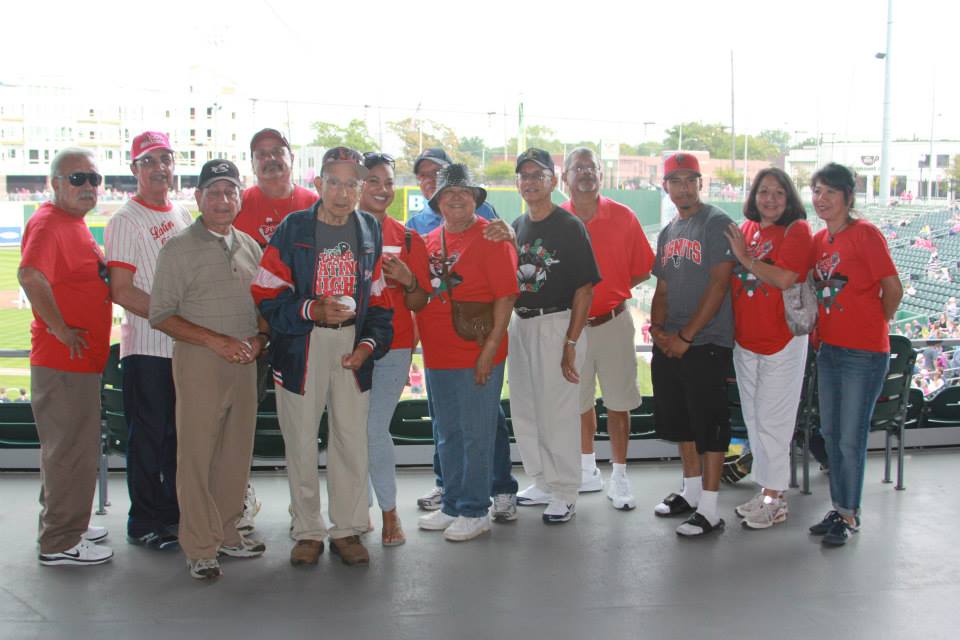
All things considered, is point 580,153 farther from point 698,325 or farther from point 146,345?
point 146,345

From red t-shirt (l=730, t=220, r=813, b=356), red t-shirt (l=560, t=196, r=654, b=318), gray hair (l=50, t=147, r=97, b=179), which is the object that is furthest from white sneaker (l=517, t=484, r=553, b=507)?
gray hair (l=50, t=147, r=97, b=179)

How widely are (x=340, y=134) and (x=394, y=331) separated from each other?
12277 mm

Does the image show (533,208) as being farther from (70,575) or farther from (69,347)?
(70,575)

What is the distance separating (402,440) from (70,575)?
1.73 m

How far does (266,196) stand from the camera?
346cm

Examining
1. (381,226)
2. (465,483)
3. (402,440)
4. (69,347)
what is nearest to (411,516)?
(465,483)

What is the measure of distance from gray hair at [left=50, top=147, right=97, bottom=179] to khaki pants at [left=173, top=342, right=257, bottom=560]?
0.76m

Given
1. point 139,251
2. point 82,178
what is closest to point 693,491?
point 139,251

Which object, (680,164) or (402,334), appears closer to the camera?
(402,334)

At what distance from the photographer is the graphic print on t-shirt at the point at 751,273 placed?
3.30m

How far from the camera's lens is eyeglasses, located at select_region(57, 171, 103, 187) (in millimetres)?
2984

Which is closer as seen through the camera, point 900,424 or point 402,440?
point 900,424

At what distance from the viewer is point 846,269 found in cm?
316

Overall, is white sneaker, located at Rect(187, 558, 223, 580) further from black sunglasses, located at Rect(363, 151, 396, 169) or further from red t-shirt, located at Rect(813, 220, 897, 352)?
red t-shirt, located at Rect(813, 220, 897, 352)
